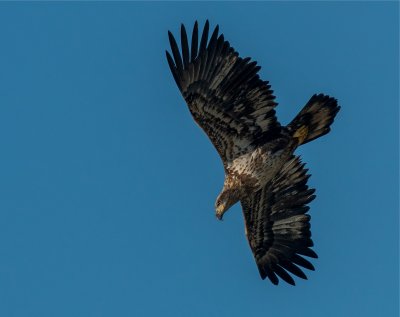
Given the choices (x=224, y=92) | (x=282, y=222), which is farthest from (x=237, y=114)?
(x=282, y=222)

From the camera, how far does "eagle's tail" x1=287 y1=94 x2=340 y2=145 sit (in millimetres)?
19406

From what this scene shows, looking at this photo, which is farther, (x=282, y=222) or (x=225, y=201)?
(x=282, y=222)

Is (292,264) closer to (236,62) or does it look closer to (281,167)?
(281,167)

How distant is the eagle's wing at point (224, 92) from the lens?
19.0 m

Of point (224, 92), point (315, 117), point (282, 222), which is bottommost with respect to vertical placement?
point (282, 222)

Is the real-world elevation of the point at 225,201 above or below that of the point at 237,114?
below

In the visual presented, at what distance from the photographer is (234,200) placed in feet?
64.1

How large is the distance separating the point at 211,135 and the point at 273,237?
7.99ft

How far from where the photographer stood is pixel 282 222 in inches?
818

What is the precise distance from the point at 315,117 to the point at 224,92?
1601 millimetres

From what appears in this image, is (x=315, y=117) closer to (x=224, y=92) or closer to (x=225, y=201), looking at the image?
(x=224, y=92)

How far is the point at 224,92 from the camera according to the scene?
19188 millimetres

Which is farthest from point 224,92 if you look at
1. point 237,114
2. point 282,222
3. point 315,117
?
point 282,222

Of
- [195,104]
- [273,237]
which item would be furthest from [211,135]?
[273,237]
